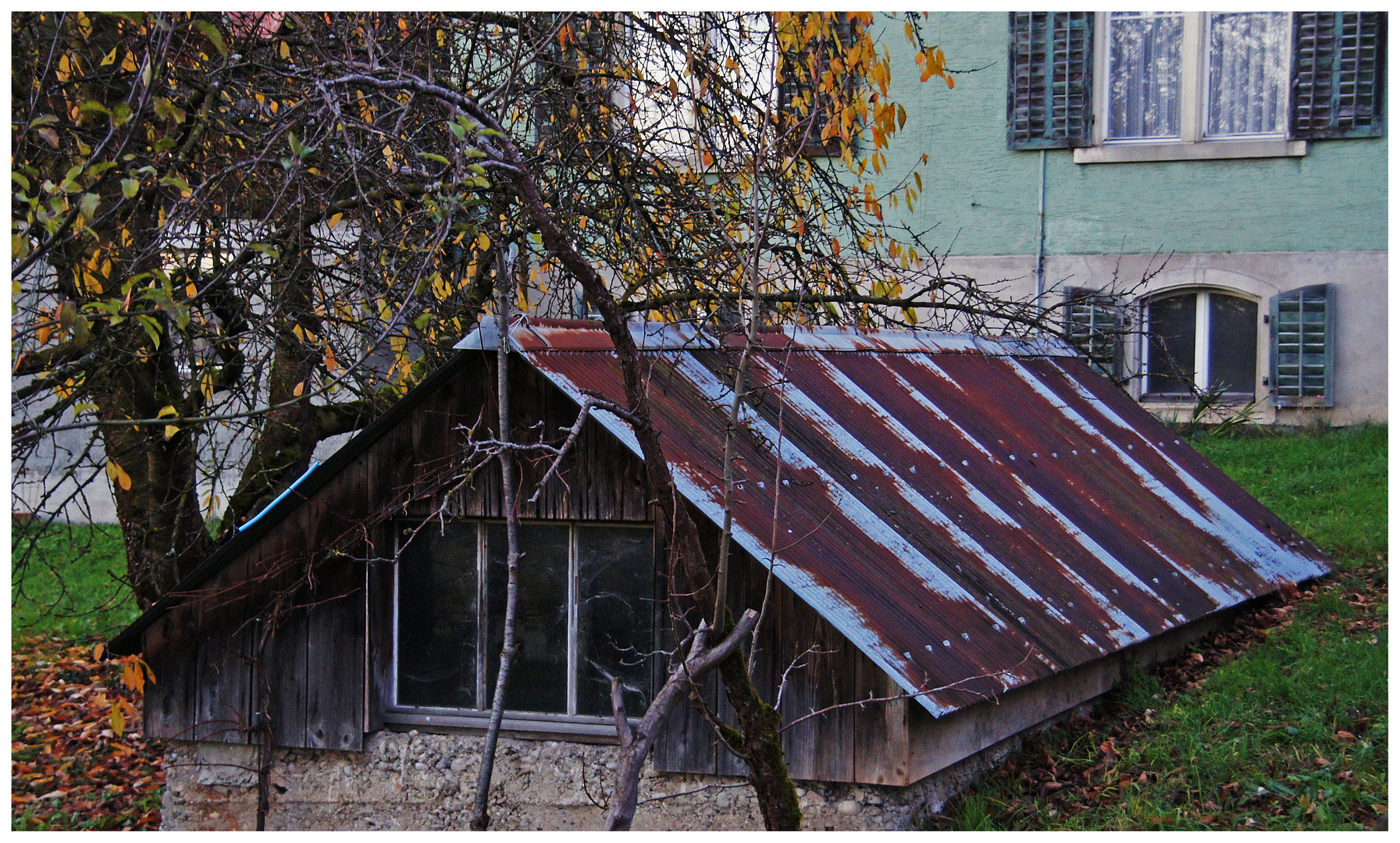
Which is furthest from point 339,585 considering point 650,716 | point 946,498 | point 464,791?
point 946,498

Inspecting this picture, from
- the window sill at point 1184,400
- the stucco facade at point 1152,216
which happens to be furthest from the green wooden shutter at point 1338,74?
the window sill at point 1184,400

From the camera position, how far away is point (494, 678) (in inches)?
220

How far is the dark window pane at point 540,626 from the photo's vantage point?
5.50 metres

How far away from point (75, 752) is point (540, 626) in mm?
5000

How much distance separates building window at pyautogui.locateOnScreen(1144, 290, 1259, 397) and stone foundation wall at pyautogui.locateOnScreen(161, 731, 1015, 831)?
29.6ft

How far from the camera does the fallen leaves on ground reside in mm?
7398

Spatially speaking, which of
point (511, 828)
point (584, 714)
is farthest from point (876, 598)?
point (511, 828)

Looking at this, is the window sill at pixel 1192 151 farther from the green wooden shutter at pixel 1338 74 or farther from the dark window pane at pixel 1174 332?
the dark window pane at pixel 1174 332

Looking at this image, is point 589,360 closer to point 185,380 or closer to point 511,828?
point 511,828

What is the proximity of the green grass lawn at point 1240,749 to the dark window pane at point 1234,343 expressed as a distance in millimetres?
6122

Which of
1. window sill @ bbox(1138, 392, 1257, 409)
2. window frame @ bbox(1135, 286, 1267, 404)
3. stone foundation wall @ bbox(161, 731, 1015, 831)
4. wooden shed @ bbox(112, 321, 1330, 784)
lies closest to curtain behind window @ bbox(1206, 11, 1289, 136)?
window frame @ bbox(1135, 286, 1267, 404)

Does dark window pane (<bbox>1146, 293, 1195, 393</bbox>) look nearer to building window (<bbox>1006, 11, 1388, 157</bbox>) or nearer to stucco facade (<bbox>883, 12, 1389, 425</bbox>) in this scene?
stucco facade (<bbox>883, 12, 1389, 425</bbox>)

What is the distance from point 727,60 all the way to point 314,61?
7.93 ft

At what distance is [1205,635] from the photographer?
716 cm
